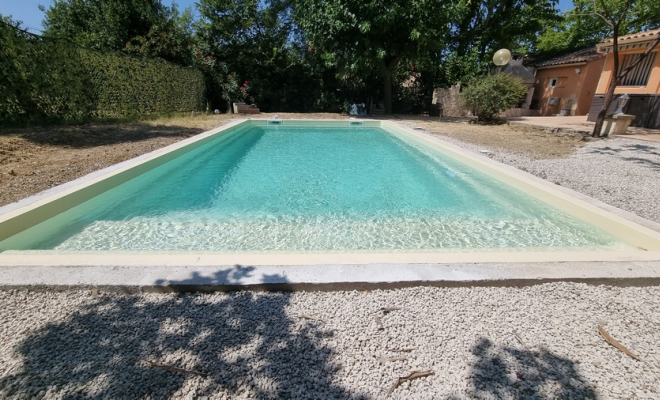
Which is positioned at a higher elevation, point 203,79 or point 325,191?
point 203,79

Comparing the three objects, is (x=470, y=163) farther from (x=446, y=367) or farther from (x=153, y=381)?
(x=153, y=381)

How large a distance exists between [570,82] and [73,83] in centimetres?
2123

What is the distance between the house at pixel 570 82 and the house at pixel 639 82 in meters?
2.57

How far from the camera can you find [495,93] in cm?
1124

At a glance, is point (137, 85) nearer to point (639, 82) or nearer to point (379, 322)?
point (379, 322)

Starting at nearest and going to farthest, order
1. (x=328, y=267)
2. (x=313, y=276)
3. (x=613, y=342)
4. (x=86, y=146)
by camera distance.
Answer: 1. (x=613, y=342)
2. (x=313, y=276)
3. (x=328, y=267)
4. (x=86, y=146)

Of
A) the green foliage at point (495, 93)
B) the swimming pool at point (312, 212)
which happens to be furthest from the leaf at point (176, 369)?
the green foliage at point (495, 93)

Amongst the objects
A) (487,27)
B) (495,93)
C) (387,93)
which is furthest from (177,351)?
(487,27)

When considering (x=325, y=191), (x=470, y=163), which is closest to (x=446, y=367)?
(x=325, y=191)

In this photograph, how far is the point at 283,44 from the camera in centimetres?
1609

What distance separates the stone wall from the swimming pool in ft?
38.6

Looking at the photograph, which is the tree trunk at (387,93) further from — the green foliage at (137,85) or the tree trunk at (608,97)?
the green foliage at (137,85)

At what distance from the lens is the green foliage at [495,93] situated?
1127 centimetres

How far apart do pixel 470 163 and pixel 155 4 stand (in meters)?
18.1
